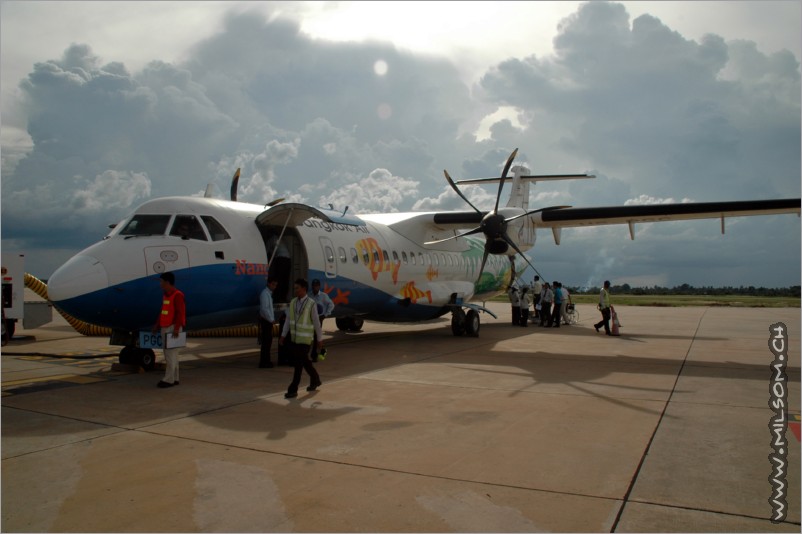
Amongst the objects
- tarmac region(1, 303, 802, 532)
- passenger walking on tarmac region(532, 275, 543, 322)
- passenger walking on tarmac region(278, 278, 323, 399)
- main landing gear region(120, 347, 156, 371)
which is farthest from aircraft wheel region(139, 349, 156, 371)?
passenger walking on tarmac region(532, 275, 543, 322)

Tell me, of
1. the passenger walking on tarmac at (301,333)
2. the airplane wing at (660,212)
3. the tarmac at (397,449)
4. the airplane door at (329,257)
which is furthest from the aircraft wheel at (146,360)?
the airplane wing at (660,212)

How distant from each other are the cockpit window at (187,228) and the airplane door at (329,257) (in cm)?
315

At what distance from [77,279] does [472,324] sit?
11.0m

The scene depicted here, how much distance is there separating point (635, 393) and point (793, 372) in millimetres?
4567

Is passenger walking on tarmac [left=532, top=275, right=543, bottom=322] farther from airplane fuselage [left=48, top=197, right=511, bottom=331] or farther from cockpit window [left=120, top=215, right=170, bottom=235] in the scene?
cockpit window [left=120, top=215, right=170, bottom=235]

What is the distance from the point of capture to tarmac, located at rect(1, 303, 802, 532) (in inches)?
159

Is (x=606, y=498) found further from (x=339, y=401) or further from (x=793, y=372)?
(x=793, y=372)

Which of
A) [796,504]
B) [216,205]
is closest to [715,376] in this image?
[796,504]

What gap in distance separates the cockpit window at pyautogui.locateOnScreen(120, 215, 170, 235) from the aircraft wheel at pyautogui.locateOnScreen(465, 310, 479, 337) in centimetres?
954

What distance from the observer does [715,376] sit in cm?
982

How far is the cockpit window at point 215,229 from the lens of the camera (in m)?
10.5

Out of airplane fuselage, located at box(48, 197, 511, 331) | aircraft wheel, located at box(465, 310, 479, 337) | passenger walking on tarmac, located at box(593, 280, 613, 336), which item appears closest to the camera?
airplane fuselage, located at box(48, 197, 511, 331)

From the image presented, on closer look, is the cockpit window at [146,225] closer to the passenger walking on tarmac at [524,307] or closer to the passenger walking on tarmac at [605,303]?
the passenger walking on tarmac at [605,303]

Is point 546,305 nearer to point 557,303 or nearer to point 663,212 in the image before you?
point 557,303
